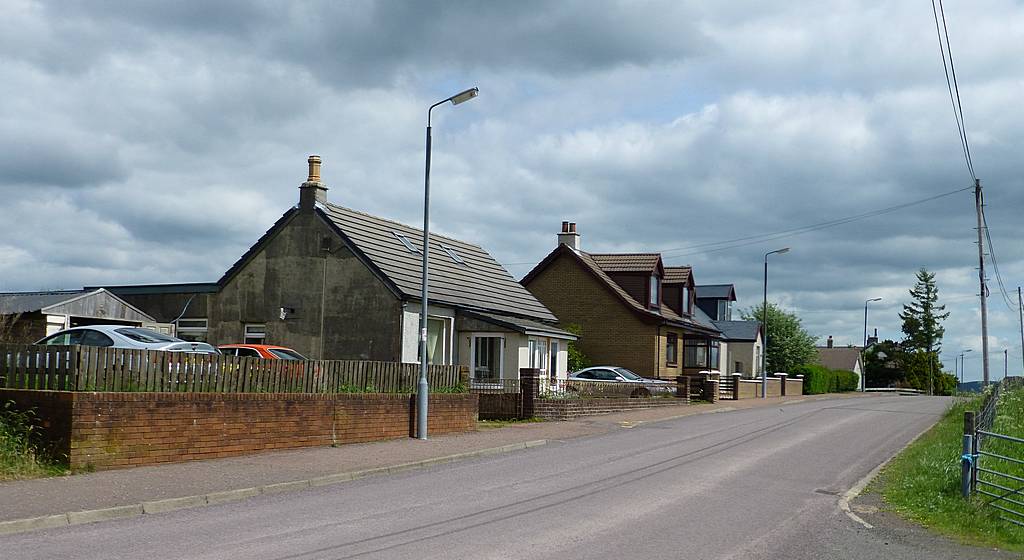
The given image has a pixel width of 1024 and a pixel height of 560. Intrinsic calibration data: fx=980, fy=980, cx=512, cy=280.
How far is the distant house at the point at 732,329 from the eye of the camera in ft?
223

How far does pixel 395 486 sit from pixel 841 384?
7014cm

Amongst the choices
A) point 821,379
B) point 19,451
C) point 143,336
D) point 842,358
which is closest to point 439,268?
point 143,336

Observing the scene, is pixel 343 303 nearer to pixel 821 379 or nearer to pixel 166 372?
pixel 166 372

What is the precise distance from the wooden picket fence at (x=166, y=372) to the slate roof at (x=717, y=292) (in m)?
53.9

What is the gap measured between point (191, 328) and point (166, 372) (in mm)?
19632

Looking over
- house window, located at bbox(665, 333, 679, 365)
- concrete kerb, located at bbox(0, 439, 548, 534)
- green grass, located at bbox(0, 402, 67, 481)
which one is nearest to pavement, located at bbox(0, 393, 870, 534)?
concrete kerb, located at bbox(0, 439, 548, 534)

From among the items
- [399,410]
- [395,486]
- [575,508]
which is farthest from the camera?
[399,410]

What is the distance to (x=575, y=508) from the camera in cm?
1255

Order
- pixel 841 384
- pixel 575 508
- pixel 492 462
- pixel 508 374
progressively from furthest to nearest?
pixel 841 384
pixel 508 374
pixel 492 462
pixel 575 508

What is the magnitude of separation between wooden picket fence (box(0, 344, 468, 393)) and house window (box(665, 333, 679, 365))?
104ft

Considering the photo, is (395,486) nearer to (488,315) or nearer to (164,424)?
(164,424)

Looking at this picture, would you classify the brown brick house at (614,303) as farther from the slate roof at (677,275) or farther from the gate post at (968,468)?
the gate post at (968,468)

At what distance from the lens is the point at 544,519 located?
11625 mm

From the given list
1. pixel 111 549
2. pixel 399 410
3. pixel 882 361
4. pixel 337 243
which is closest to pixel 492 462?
pixel 399 410
